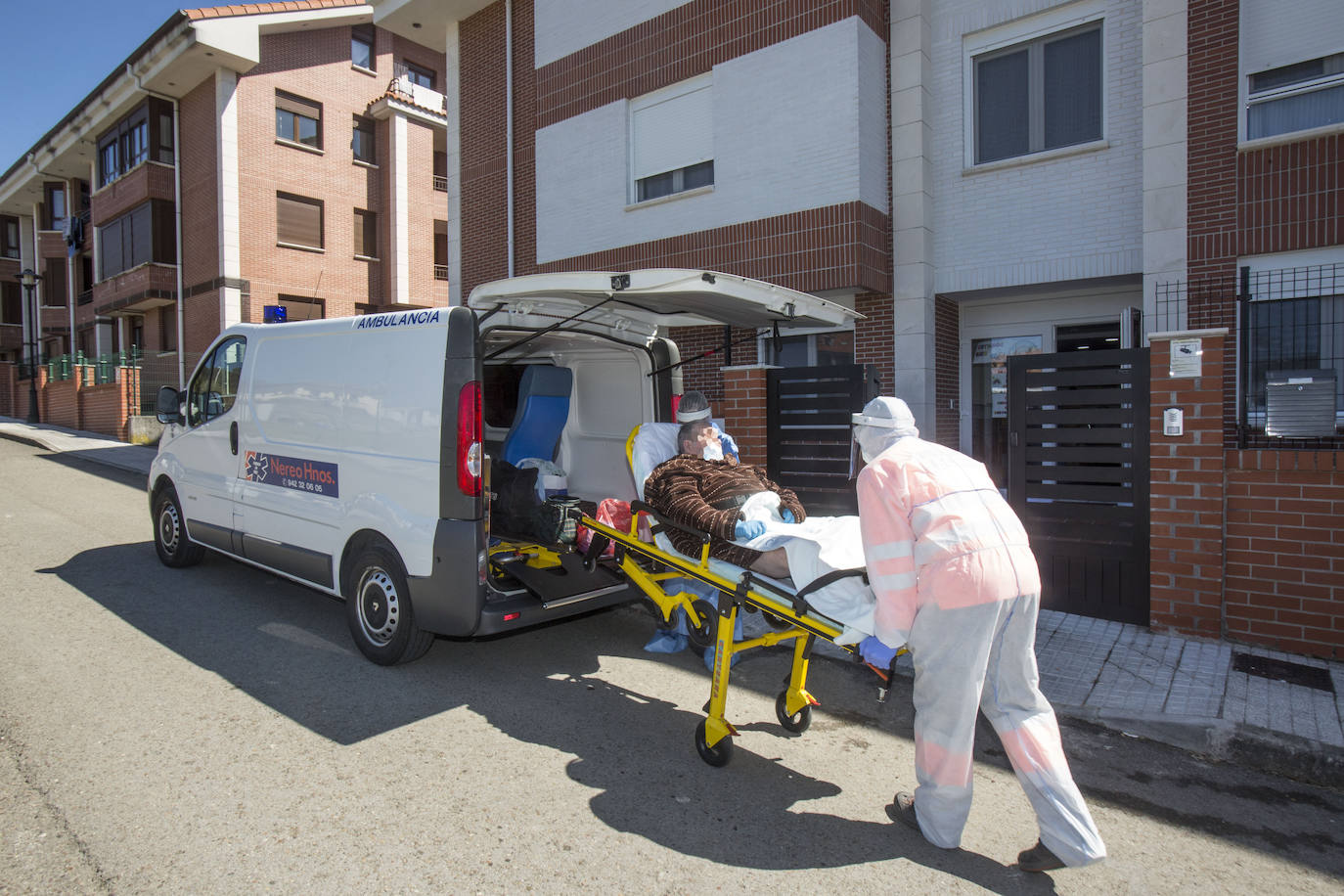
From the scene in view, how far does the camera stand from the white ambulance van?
14.6ft

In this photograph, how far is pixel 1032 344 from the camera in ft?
34.6

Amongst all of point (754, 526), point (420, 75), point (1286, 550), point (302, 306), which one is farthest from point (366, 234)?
point (1286, 550)

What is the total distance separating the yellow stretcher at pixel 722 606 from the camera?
11.9ft

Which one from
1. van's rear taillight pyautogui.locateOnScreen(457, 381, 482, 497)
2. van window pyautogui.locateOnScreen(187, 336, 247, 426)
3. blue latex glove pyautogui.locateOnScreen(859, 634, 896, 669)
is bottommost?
blue latex glove pyautogui.locateOnScreen(859, 634, 896, 669)

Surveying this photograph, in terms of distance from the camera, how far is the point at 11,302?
1486 inches

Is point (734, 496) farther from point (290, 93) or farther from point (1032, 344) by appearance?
point (290, 93)

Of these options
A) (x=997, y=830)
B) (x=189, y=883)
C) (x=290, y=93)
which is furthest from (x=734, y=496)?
(x=290, y=93)

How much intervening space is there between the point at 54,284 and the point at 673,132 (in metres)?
34.6

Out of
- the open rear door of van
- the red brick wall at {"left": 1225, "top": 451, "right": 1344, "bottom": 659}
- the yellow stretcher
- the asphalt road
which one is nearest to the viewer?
the asphalt road

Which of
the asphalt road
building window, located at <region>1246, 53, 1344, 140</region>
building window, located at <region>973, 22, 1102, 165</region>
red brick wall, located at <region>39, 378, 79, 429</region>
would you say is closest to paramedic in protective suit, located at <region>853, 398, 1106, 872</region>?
A: the asphalt road

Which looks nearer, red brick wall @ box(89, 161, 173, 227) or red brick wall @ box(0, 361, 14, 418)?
red brick wall @ box(89, 161, 173, 227)

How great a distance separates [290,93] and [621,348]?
70.8ft

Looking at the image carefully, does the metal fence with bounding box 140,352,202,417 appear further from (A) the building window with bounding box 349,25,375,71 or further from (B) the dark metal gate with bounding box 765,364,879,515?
(B) the dark metal gate with bounding box 765,364,879,515

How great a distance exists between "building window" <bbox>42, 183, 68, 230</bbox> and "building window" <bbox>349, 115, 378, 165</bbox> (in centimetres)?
1778
